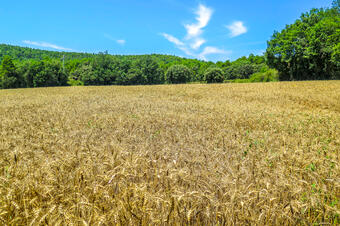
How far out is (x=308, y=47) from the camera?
42219 mm

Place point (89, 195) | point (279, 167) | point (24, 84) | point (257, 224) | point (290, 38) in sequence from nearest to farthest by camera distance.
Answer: point (257, 224)
point (89, 195)
point (279, 167)
point (290, 38)
point (24, 84)

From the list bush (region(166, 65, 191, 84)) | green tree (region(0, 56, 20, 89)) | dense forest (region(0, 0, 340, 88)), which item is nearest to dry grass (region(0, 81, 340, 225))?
dense forest (region(0, 0, 340, 88))

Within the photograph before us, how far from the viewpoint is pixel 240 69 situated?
119m

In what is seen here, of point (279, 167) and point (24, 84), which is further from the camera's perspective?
point (24, 84)

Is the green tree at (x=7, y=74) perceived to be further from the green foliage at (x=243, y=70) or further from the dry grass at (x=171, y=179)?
the green foliage at (x=243, y=70)

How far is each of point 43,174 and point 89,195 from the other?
0.96 metres

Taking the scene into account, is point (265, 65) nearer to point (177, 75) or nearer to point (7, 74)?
point (177, 75)

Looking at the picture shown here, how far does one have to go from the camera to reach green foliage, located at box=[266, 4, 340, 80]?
40406 mm

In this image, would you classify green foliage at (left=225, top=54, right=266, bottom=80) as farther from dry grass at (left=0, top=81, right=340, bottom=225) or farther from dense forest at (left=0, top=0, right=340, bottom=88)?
dry grass at (left=0, top=81, right=340, bottom=225)

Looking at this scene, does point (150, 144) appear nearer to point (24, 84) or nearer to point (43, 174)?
point (43, 174)

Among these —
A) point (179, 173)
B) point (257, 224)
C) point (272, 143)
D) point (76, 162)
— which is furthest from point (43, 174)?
point (272, 143)

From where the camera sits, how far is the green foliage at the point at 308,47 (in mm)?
40406

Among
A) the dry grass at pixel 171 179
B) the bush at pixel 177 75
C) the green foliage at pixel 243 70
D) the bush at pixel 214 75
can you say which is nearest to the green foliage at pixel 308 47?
the bush at pixel 214 75

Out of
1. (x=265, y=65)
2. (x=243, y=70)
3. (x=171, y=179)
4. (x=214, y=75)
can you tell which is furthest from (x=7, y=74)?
(x=243, y=70)
